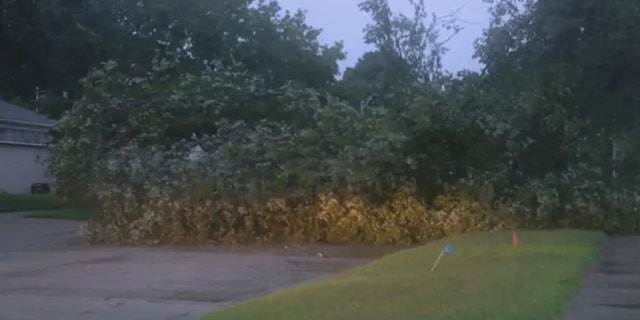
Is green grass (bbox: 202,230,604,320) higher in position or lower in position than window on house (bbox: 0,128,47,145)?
lower

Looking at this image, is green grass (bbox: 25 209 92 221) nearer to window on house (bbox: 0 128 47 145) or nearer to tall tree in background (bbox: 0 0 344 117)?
tall tree in background (bbox: 0 0 344 117)

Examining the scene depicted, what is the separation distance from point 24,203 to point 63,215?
6528 mm

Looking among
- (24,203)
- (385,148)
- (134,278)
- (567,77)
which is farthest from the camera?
(24,203)

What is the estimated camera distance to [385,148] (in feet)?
83.6

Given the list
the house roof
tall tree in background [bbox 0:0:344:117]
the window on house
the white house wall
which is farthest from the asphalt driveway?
the white house wall

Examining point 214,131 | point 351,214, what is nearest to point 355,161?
point 351,214

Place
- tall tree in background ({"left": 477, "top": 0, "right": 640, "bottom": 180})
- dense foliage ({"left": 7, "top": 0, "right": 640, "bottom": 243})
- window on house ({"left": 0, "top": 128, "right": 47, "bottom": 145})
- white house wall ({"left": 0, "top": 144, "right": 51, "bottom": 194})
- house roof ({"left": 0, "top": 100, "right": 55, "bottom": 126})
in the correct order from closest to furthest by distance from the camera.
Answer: dense foliage ({"left": 7, "top": 0, "right": 640, "bottom": 243}) < tall tree in background ({"left": 477, "top": 0, "right": 640, "bottom": 180}) < house roof ({"left": 0, "top": 100, "right": 55, "bottom": 126}) < window on house ({"left": 0, "top": 128, "right": 47, "bottom": 145}) < white house wall ({"left": 0, "top": 144, "right": 51, "bottom": 194})

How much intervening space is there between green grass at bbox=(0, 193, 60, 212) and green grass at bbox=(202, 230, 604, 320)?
25.3 metres

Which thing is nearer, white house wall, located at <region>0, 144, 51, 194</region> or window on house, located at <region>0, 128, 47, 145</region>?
window on house, located at <region>0, 128, 47, 145</region>

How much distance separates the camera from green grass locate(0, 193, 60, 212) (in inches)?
1688

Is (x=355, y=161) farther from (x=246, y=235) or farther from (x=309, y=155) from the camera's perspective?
(x=246, y=235)

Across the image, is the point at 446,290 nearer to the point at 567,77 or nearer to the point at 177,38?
the point at 567,77

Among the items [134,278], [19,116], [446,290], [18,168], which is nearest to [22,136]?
[19,116]

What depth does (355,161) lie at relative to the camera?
2594 centimetres
